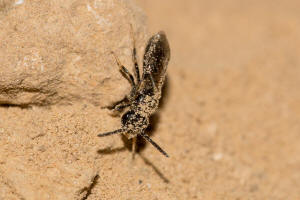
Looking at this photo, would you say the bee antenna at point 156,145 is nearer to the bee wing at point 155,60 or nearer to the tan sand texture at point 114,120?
the tan sand texture at point 114,120

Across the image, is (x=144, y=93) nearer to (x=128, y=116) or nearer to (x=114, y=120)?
(x=128, y=116)

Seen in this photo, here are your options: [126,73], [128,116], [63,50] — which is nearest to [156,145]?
[128,116]

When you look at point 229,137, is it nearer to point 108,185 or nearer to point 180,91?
point 180,91

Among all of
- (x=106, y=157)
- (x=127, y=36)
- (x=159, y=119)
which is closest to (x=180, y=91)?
(x=159, y=119)

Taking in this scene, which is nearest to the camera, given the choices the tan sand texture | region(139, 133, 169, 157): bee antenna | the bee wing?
the tan sand texture


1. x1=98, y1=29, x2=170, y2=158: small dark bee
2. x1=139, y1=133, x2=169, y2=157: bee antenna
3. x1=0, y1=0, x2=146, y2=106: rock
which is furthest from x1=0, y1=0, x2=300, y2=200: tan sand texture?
x1=139, y1=133, x2=169, y2=157: bee antenna

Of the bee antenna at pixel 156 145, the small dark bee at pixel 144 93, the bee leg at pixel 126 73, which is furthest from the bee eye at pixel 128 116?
the bee leg at pixel 126 73

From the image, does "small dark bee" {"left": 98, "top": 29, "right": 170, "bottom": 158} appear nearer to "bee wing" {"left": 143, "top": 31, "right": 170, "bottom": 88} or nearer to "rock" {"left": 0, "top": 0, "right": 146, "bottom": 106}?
"bee wing" {"left": 143, "top": 31, "right": 170, "bottom": 88}

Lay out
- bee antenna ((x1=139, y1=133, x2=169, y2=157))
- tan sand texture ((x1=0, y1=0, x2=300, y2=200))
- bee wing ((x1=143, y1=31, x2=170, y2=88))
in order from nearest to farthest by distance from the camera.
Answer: tan sand texture ((x1=0, y1=0, x2=300, y2=200)), bee antenna ((x1=139, y1=133, x2=169, y2=157)), bee wing ((x1=143, y1=31, x2=170, y2=88))
